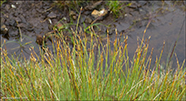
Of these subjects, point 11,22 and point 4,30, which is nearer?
point 4,30

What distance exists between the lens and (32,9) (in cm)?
389

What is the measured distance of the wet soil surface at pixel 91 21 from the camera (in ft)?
11.1

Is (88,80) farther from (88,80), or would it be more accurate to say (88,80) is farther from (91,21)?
(91,21)

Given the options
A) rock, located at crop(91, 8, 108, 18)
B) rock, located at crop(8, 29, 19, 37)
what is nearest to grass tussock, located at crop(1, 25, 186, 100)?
rock, located at crop(8, 29, 19, 37)

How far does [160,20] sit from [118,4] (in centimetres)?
80

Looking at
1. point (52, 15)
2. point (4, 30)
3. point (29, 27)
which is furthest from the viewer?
point (52, 15)

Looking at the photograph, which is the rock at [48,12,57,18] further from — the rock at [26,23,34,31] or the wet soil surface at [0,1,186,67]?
the rock at [26,23,34,31]

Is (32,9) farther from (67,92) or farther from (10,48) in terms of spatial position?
(67,92)

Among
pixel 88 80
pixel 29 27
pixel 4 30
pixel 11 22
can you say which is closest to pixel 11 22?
pixel 11 22

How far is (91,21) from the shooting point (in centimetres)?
365

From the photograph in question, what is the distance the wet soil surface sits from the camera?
134 inches

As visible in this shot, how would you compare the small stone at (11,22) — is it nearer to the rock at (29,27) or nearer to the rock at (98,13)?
the rock at (29,27)

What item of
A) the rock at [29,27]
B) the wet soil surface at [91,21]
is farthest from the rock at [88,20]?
the rock at [29,27]

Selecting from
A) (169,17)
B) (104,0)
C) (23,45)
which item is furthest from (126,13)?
(23,45)
